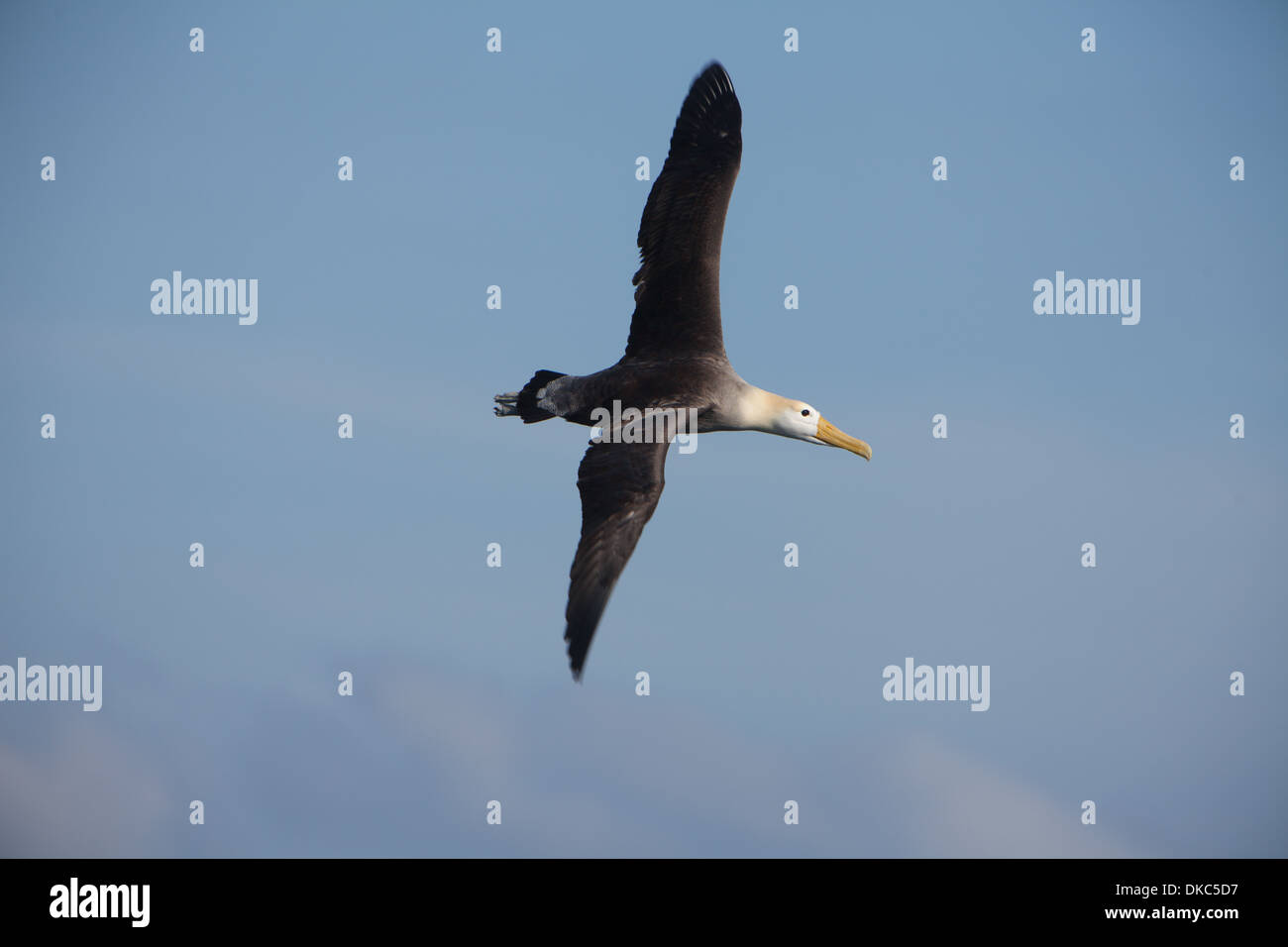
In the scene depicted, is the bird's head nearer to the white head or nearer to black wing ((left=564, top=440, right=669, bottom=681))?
the white head

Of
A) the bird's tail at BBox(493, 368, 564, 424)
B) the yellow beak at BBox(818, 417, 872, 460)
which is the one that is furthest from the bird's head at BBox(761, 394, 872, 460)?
the bird's tail at BBox(493, 368, 564, 424)

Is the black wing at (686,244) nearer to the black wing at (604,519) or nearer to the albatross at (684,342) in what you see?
the albatross at (684,342)

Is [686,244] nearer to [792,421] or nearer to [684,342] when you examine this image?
[684,342]

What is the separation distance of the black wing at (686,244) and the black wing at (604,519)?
7.49 ft

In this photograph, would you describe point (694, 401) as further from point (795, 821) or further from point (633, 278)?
point (795, 821)

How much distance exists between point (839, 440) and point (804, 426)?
687mm

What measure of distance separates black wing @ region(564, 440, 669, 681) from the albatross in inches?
10.7

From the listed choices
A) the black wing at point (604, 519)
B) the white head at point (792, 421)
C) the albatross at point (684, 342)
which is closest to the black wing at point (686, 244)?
the albatross at point (684, 342)

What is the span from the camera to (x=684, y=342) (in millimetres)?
18359

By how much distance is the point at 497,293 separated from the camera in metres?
21.4

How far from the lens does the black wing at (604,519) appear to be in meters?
14.9

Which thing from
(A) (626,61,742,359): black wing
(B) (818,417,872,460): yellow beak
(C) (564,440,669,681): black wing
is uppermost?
(A) (626,61,742,359): black wing

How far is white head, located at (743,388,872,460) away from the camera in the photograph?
18.7 m
